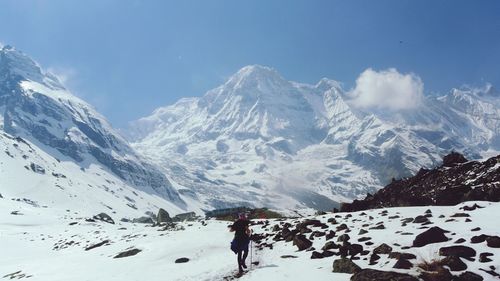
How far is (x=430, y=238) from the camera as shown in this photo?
18.9m

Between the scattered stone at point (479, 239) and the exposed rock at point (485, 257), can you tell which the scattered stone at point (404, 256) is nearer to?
the exposed rock at point (485, 257)

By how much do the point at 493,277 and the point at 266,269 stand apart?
9367mm

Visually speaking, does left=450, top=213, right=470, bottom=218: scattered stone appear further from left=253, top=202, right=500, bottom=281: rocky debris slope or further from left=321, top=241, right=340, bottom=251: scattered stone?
left=321, top=241, right=340, bottom=251: scattered stone

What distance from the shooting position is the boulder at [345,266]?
17281 millimetres

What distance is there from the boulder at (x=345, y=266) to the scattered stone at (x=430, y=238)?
10.4 ft

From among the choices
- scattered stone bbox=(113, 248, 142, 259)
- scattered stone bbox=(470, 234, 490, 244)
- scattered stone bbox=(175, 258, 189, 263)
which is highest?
scattered stone bbox=(113, 248, 142, 259)

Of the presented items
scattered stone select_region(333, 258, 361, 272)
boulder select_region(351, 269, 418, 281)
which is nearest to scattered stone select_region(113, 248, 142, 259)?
scattered stone select_region(333, 258, 361, 272)

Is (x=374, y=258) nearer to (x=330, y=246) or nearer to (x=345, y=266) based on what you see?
(x=345, y=266)

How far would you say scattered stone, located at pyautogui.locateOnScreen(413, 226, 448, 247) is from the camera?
61.6ft

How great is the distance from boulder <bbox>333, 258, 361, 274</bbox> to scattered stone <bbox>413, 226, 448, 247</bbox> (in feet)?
10.4

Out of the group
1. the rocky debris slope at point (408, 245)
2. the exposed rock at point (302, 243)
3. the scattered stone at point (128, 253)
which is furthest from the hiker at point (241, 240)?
the scattered stone at point (128, 253)

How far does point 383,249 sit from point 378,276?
3.72m

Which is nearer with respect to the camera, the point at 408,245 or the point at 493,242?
the point at 493,242

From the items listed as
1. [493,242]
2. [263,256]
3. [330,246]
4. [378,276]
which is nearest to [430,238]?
[493,242]
